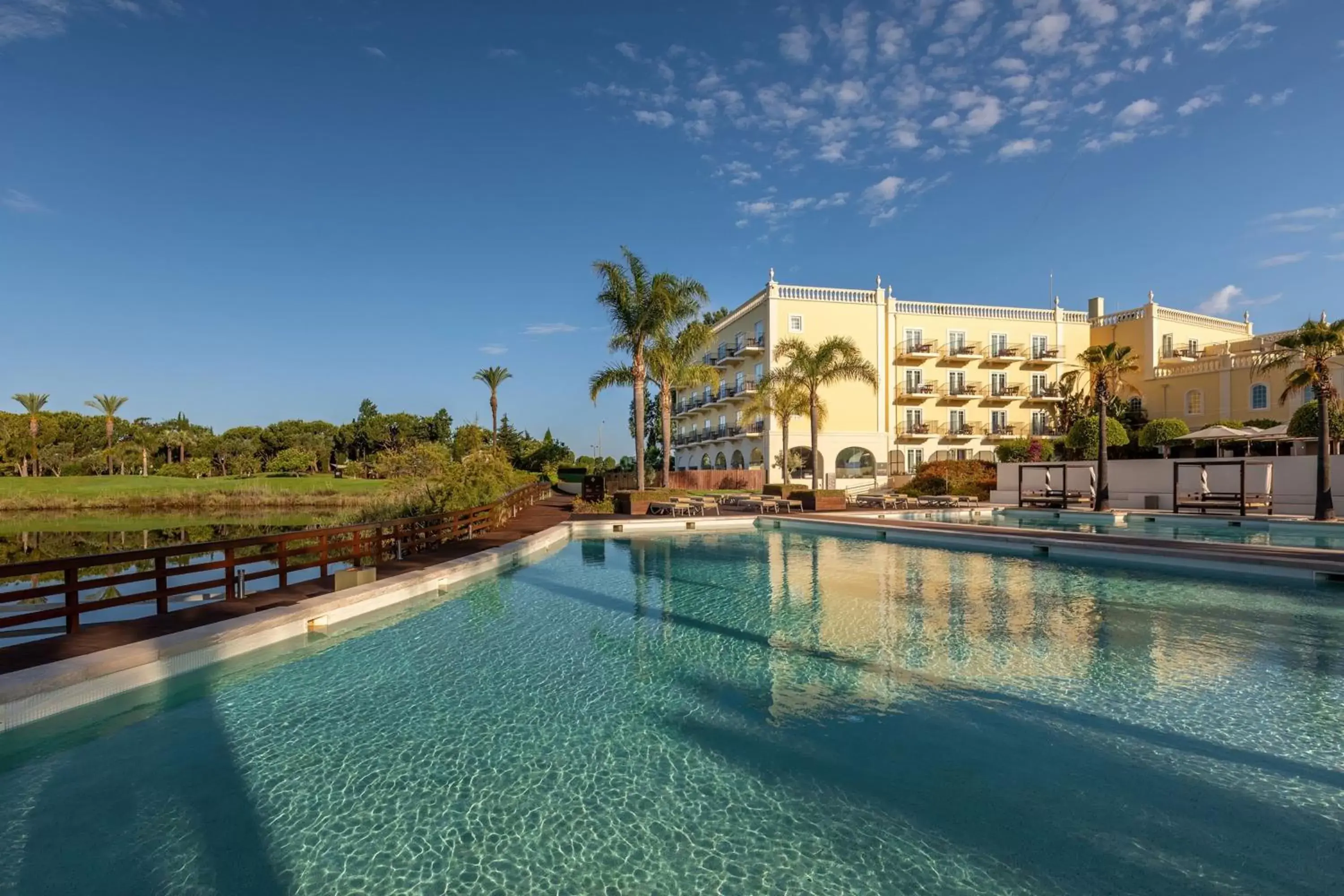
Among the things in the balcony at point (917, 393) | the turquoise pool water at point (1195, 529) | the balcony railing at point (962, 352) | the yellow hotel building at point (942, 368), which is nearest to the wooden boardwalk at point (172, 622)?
A: the turquoise pool water at point (1195, 529)

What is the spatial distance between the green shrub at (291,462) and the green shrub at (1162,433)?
210 feet

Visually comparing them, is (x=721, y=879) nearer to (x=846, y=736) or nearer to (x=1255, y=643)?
(x=846, y=736)

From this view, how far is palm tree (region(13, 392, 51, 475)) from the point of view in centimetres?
5200

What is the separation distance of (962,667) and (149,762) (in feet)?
23.4

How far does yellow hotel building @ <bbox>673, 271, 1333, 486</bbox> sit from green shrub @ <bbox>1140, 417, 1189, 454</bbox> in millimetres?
9392

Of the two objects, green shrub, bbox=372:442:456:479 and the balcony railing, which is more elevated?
the balcony railing

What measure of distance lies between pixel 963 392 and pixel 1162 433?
11.2 m

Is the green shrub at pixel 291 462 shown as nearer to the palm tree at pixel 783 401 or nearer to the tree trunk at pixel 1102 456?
the palm tree at pixel 783 401

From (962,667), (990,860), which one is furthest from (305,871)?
(962,667)

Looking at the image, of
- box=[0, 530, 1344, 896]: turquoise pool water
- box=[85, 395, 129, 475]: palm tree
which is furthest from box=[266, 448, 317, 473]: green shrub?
box=[0, 530, 1344, 896]: turquoise pool water

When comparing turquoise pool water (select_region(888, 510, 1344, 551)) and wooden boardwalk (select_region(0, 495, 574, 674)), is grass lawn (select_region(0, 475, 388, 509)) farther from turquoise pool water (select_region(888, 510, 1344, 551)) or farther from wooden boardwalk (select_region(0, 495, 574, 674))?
turquoise pool water (select_region(888, 510, 1344, 551))

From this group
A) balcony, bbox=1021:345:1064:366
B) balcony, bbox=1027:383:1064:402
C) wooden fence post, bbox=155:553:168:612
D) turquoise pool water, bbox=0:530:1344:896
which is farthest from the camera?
balcony, bbox=1021:345:1064:366

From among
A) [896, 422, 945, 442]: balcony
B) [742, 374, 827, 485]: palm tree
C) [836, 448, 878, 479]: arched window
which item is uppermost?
[742, 374, 827, 485]: palm tree

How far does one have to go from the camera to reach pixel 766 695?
5805 millimetres
